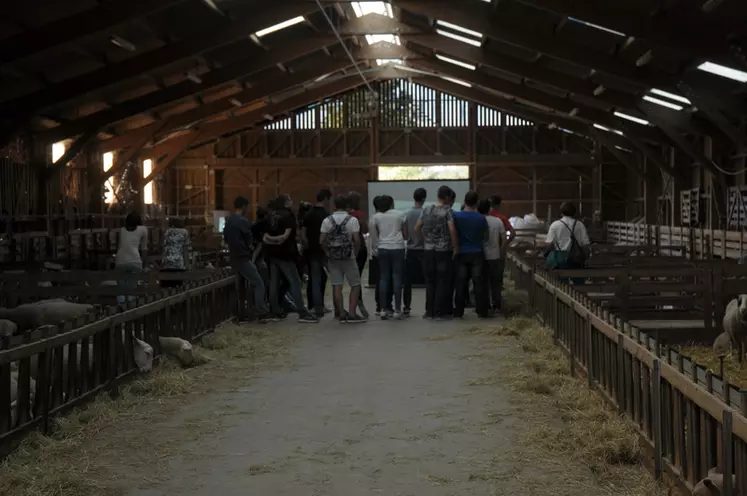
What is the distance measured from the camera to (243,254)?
451 inches

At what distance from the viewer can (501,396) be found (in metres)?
6.98

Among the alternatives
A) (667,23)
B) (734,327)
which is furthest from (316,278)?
(667,23)

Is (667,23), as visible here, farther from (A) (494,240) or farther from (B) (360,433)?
(B) (360,433)

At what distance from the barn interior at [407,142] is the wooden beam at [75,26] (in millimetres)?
33

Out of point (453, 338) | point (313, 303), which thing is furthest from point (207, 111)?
point (453, 338)

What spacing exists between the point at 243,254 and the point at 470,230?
274 centimetres

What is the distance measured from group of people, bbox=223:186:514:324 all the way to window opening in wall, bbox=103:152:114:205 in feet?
48.8

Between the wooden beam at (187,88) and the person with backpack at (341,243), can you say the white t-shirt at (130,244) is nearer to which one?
the person with backpack at (341,243)

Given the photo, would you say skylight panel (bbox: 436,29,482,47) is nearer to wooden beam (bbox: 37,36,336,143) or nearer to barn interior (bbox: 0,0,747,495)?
barn interior (bbox: 0,0,747,495)

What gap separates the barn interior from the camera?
846cm

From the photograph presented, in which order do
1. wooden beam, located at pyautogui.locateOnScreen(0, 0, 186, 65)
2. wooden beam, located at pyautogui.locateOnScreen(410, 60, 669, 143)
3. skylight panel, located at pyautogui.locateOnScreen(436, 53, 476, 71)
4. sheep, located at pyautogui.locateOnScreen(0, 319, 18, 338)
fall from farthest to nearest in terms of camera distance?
skylight panel, located at pyautogui.locateOnScreen(436, 53, 476, 71)
wooden beam, located at pyautogui.locateOnScreen(410, 60, 669, 143)
wooden beam, located at pyautogui.locateOnScreen(0, 0, 186, 65)
sheep, located at pyautogui.locateOnScreen(0, 319, 18, 338)

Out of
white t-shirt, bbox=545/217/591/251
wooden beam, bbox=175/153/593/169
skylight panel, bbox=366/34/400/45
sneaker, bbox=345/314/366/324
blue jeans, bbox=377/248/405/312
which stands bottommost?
sneaker, bbox=345/314/366/324

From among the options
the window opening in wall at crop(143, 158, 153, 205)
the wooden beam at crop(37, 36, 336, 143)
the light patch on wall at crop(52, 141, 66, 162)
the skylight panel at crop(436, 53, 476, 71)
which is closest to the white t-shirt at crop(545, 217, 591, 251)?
the wooden beam at crop(37, 36, 336, 143)

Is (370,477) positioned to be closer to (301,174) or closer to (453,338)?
(453,338)
